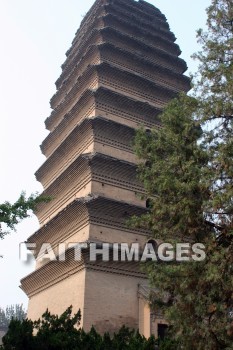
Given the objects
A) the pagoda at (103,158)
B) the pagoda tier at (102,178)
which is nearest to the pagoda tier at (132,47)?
the pagoda at (103,158)

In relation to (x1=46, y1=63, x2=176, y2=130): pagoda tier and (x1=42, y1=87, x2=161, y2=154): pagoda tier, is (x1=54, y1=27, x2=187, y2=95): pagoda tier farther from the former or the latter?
(x1=42, y1=87, x2=161, y2=154): pagoda tier

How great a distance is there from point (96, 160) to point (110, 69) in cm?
372

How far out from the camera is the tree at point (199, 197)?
6477mm

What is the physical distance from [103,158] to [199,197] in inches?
212

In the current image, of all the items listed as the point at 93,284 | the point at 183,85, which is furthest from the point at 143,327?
the point at 183,85

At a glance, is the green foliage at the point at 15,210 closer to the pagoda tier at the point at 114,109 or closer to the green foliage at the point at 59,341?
the green foliage at the point at 59,341

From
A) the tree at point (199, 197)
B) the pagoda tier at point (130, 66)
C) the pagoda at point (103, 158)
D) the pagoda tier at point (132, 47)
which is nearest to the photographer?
the tree at point (199, 197)

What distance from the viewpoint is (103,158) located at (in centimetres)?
1207

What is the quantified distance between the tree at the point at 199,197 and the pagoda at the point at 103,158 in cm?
328

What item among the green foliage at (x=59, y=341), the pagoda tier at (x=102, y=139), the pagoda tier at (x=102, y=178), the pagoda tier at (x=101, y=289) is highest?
the pagoda tier at (x=102, y=139)

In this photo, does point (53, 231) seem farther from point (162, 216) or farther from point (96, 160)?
point (162, 216)

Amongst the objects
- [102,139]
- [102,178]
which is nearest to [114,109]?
[102,139]

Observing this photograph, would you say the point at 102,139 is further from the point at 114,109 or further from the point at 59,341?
the point at 59,341

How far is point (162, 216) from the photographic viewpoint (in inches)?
299
